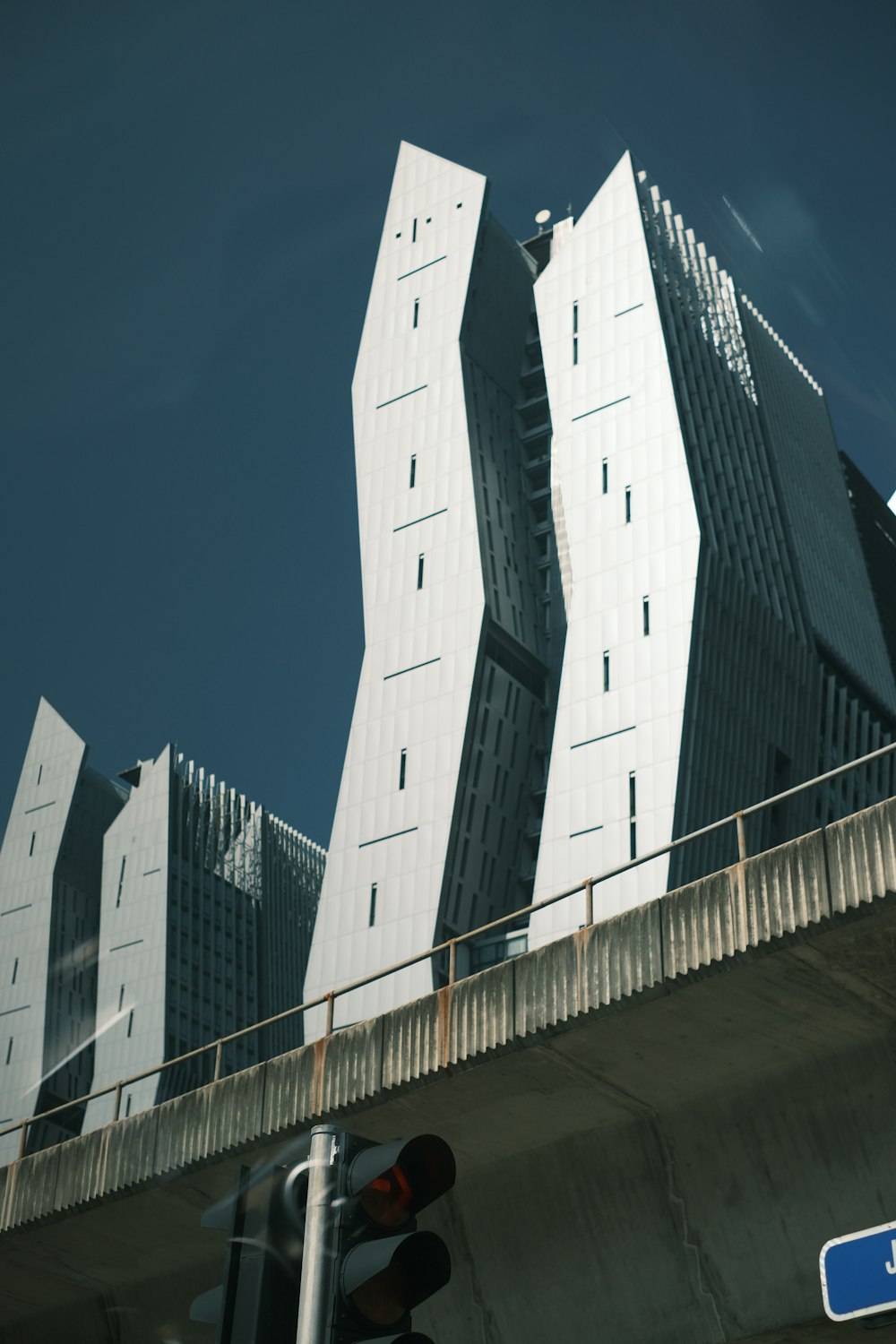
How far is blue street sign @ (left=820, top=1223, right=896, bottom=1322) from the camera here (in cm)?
614

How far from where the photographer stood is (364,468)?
2574 inches

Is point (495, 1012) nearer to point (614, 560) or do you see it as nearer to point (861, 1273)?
point (861, 1273)

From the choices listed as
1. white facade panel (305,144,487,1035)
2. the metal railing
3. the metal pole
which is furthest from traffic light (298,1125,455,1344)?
white facade panel (305,144,487,1035)

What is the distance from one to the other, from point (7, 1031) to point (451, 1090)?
73.6 meters

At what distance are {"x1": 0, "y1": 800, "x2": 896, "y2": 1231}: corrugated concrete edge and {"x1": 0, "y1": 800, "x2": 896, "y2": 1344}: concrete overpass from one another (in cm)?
2

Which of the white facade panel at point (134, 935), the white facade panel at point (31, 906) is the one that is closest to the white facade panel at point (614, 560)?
the white facade panel at point (134, 935)

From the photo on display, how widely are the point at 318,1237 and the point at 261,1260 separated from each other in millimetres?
287

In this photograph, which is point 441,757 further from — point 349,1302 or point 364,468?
point 349,1302

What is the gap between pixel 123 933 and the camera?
83.2 meters

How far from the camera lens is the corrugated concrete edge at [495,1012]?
11.0 m

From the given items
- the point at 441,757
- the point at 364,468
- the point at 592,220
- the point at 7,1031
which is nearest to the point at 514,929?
the point at 441,757

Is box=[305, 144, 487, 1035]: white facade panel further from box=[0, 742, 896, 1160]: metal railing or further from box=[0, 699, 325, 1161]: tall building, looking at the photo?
box=[0, 742, 896, 1160]: metal railing

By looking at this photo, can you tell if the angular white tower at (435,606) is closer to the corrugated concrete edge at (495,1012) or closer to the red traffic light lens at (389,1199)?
the corrugated concrete edge at (495,1012)

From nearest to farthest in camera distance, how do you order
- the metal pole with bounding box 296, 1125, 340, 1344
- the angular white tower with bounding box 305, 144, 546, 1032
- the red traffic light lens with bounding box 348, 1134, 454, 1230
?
the metal pole with bounding box 296, 1125, 340, 1344 → the red traffic light lens with bounding box 348, 1134, 454, 1230 → the angular white tower with bounding box 305, 144, 546, 1032
